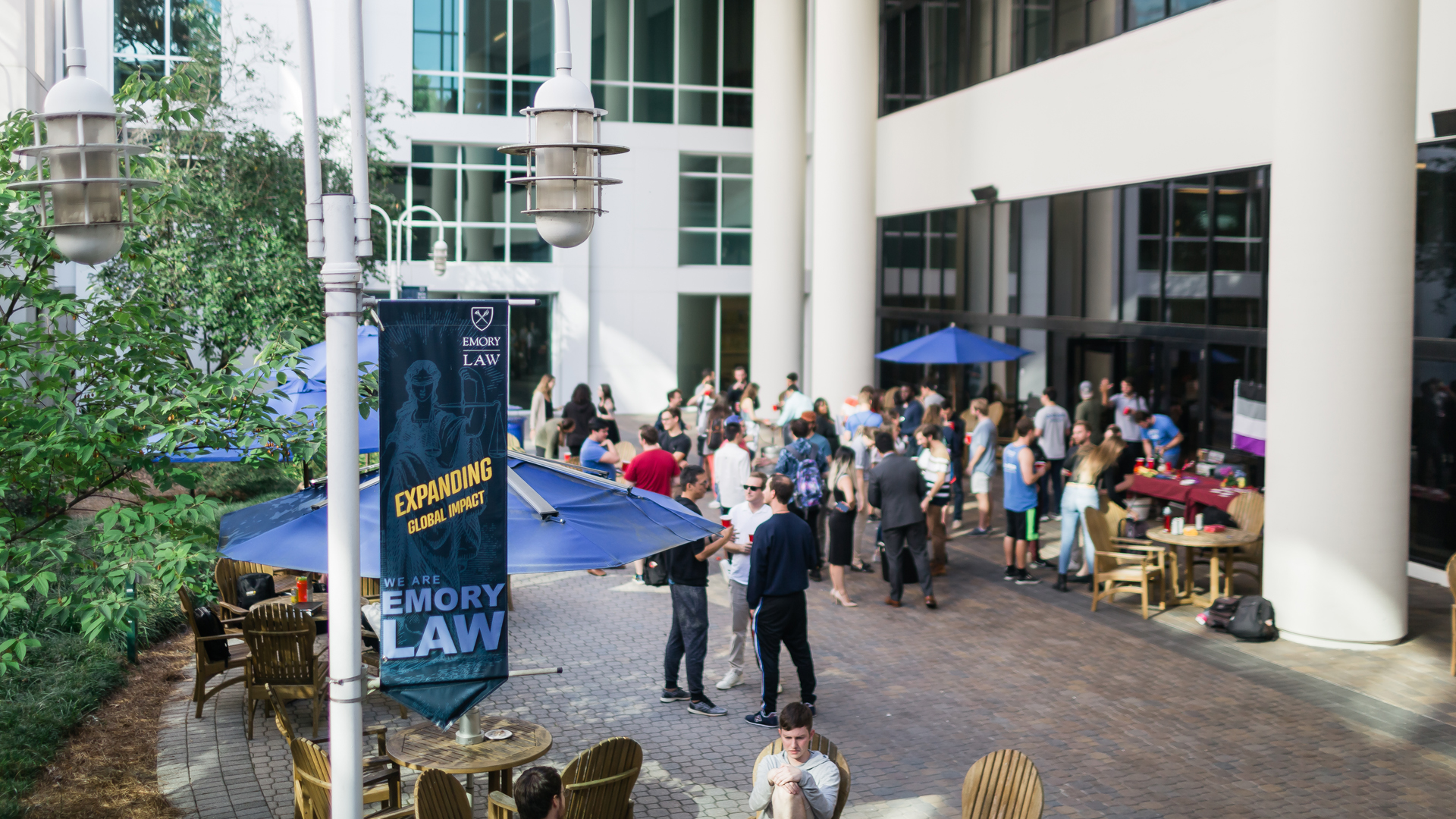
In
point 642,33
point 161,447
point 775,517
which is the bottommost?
point 775,517

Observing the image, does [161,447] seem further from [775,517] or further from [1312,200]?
[1312,200]

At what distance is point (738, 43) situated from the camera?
33.7 metres

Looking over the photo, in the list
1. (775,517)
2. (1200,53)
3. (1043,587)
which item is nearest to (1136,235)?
(1200,53)

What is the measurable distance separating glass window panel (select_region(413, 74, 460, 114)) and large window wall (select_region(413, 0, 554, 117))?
0.8 inches

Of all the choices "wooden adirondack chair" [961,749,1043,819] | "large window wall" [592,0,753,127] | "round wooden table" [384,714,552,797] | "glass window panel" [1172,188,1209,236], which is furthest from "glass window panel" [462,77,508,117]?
"wooden adirondack chair" [961,749,1043,819]

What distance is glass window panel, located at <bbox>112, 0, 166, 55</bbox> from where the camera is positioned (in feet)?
93.8

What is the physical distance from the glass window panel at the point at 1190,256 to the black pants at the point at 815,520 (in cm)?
698

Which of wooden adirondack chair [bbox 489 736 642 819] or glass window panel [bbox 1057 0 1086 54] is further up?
glass window panel [bbox 1057 0 1086 54]

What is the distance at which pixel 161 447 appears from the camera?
6098 millimetres

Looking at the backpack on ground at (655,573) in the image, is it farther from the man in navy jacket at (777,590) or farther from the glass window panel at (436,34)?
the glass window panel at (436,34)

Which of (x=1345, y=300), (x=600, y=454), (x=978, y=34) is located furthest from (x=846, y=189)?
(x=1345, y=300)

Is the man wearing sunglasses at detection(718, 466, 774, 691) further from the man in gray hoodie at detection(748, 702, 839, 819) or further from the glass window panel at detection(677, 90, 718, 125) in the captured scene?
the glass window panel at detection(677, 90, 718, 125)

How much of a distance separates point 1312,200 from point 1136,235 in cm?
720

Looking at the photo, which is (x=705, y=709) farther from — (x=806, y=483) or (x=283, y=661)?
(x=806, y=483)
